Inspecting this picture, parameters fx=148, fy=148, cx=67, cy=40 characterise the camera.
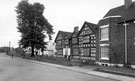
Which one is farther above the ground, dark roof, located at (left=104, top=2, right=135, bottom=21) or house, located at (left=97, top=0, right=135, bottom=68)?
dark roof, located at (left=104, top=2, right=135, bottom=21)

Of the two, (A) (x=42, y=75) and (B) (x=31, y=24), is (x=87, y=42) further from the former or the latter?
(A) (x=42, y=75)

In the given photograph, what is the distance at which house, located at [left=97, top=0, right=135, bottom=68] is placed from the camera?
20.5 metres

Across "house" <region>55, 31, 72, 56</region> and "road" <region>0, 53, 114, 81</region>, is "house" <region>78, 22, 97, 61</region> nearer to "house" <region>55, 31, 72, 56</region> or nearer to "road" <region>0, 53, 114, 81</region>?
"house" <region>55, 31, 72, 56</region>

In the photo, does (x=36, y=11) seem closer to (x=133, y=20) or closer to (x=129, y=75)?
(x=133, y=20)

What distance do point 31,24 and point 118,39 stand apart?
30422mm

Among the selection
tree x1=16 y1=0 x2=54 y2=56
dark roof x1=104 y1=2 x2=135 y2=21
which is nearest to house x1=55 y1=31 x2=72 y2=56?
tree x1=16 y1=0 x2=54 y2=56

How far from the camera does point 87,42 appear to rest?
3591 centimetres

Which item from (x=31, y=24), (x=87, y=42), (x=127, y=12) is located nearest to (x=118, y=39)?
(x=127, y=12)

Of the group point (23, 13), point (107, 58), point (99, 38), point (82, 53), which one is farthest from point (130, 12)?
point (23, 13)

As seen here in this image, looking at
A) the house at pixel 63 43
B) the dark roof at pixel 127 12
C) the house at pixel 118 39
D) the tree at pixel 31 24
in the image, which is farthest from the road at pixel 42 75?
the tree at pixel 31 24

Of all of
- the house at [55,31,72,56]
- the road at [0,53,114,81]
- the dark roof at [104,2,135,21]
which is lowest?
the road at [0,53,114,81]

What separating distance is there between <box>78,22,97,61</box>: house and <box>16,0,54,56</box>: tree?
13501 mm

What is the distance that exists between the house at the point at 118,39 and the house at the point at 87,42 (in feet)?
28.1

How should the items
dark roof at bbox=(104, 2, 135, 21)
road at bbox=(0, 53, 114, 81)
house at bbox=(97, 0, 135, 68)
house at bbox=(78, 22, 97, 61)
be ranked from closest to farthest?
road at bbox=(0, 53, 114, 81), house at bbox=(97, 0, 135, 68), dark roof at bbox=(104, 2, 135, 21), house at bbox=(78, 22, 97, 61)
